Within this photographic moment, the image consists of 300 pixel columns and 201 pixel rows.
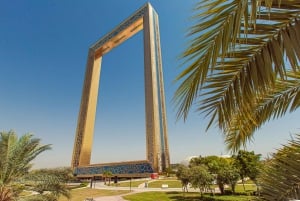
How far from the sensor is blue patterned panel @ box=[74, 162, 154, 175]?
30.6 metres

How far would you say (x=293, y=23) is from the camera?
115cm

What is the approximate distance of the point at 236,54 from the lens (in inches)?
53.9

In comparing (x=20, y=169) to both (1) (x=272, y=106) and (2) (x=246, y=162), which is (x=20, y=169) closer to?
(1) (x=272, y=106)

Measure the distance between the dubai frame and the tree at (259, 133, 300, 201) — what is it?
28259 millimetres

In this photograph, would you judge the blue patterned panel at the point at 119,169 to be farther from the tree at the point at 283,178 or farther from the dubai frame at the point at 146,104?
the tree at the point at 283,178

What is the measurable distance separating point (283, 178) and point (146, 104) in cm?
3040

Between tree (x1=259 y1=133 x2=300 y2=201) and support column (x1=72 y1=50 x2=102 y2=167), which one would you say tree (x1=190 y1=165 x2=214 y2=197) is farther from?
support column (x1=72 y1=50 x2=102 y2=167)

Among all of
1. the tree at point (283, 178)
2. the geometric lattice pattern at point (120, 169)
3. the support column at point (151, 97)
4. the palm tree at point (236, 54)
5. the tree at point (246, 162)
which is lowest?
the tree at point (283, 178)

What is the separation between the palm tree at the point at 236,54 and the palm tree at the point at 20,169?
305 inches

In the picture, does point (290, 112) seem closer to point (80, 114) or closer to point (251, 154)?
point (251, 154)

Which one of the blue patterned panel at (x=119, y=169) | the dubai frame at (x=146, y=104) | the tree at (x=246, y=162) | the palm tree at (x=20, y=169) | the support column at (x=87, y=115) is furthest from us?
the support column at (x=87, y=115)

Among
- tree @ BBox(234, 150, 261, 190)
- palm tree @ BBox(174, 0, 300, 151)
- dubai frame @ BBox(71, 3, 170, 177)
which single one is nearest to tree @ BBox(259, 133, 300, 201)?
palm tree @ BBox(174, 0, 300, 151)

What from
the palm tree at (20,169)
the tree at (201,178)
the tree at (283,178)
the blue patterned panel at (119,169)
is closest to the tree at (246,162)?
the tree at (201,178)

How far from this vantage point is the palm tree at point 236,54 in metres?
1.05
